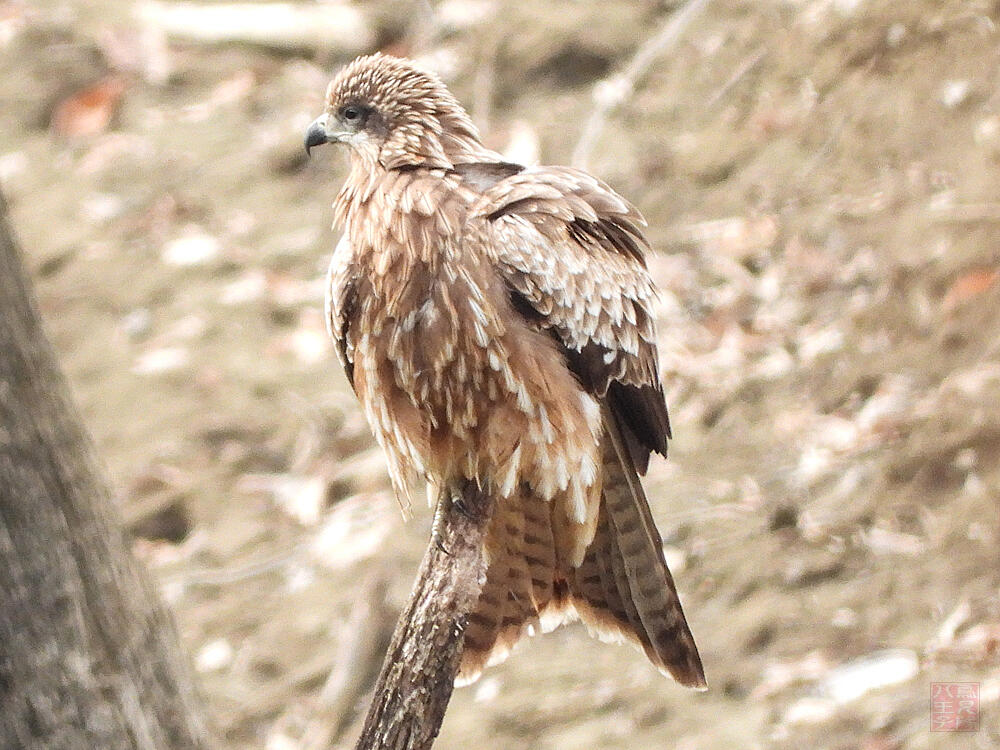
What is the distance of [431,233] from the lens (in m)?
3.45

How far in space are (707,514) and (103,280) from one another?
425 centimetres

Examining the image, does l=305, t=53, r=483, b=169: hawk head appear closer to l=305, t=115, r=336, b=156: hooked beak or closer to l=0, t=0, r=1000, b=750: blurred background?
l=305, t=115, r=336, b=156: hooked beak

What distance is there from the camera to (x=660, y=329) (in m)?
6.96

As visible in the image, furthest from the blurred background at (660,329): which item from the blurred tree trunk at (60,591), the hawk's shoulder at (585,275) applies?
the hawk's shoulder at (585,275)

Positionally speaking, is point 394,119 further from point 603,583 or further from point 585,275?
point 603,583

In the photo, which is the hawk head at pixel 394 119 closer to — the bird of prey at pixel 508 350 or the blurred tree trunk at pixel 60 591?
the bird of prey at pixel 508 350

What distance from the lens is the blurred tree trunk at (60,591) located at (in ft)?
10.8

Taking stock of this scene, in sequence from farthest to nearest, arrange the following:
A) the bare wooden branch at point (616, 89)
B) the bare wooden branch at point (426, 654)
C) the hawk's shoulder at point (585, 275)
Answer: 1. the bare wooden branch at point (616, 89)
2. the hawk's shoulder at point (585, 275)
3. the bare wooden branch at point (426, 654)

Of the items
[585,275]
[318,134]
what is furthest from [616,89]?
[585,275]

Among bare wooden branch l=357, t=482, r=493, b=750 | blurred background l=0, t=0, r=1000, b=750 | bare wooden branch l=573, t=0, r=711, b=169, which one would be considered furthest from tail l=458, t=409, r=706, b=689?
bare wooden branch l=573, t=0, r=711, b=169

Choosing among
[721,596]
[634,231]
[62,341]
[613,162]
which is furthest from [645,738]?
[62,341]

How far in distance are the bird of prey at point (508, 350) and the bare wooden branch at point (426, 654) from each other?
1.35ft

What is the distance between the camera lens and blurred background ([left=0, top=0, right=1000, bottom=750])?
538 centimetres

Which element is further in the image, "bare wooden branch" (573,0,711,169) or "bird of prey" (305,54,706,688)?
"bare wooden branch" (573,0,711,169)
